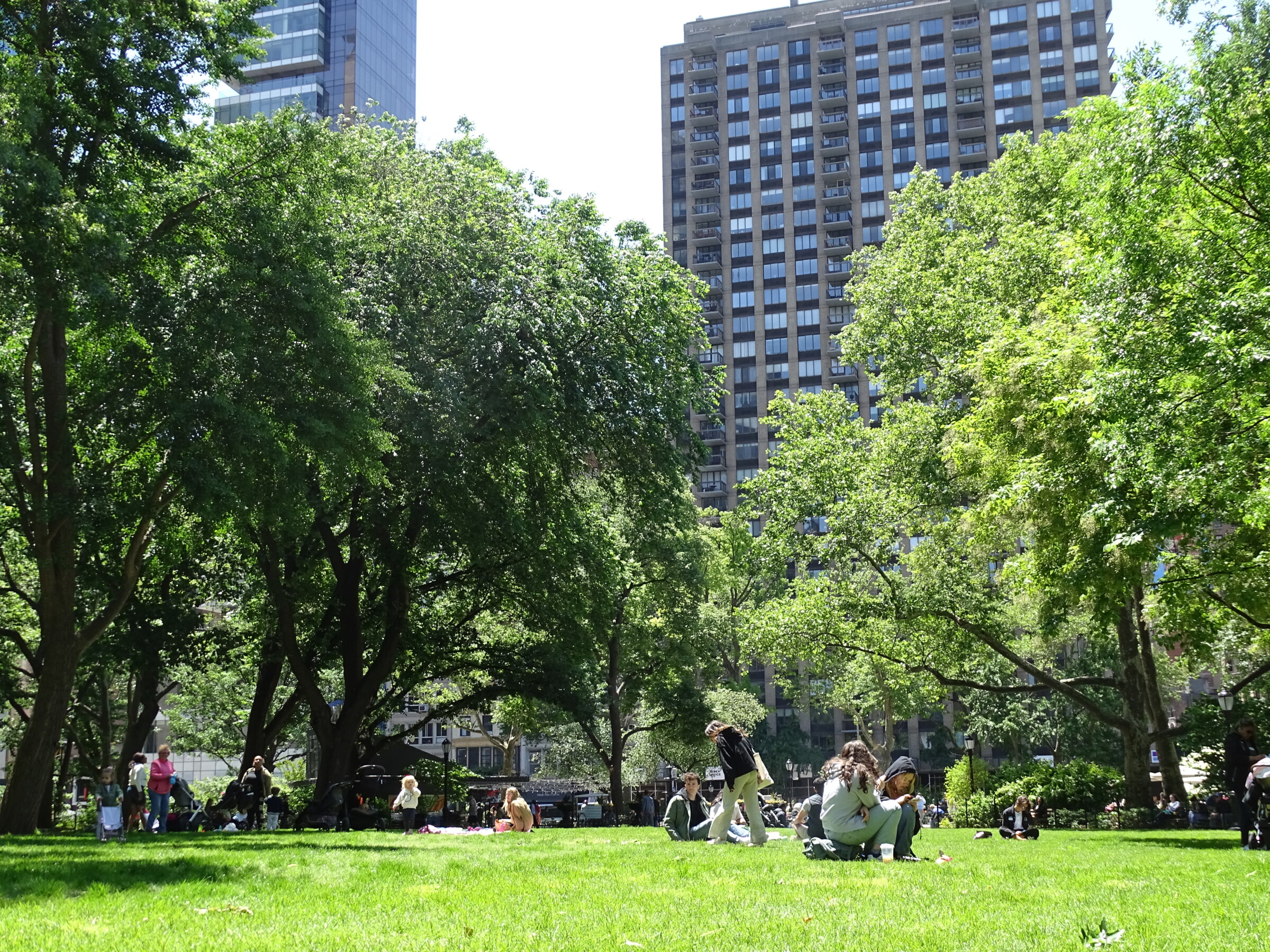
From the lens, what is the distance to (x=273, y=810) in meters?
23.9

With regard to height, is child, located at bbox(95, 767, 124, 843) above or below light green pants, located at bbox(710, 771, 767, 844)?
below

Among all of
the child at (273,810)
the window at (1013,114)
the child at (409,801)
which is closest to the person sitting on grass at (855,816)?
the child at (409,801)

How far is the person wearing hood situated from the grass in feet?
1.75

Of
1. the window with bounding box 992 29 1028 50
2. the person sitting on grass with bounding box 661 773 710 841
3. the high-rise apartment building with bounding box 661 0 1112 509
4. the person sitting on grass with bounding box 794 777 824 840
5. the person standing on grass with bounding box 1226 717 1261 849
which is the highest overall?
the window with bounding box 992 29 1028 50

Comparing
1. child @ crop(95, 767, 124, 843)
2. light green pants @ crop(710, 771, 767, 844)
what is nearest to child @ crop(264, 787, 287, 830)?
child @ crop(95, 767, 124, 843)

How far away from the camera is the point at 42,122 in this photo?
15.8 meters

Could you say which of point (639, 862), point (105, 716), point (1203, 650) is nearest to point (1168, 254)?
point (1203, 650)

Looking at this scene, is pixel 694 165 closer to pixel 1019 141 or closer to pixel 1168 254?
pixel 1019 141

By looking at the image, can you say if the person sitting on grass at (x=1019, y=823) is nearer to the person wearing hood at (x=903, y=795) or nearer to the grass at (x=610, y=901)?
the grass at (x=610, y=901)

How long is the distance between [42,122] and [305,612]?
1693cm

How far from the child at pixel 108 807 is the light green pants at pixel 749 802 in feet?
29.5

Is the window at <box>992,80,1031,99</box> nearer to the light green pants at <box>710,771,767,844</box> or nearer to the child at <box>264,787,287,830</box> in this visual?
the child at <box>264,787,287,830</box>

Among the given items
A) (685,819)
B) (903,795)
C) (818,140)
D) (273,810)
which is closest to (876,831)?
(903,795)

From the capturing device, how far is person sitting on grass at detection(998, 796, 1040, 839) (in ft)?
71.6
